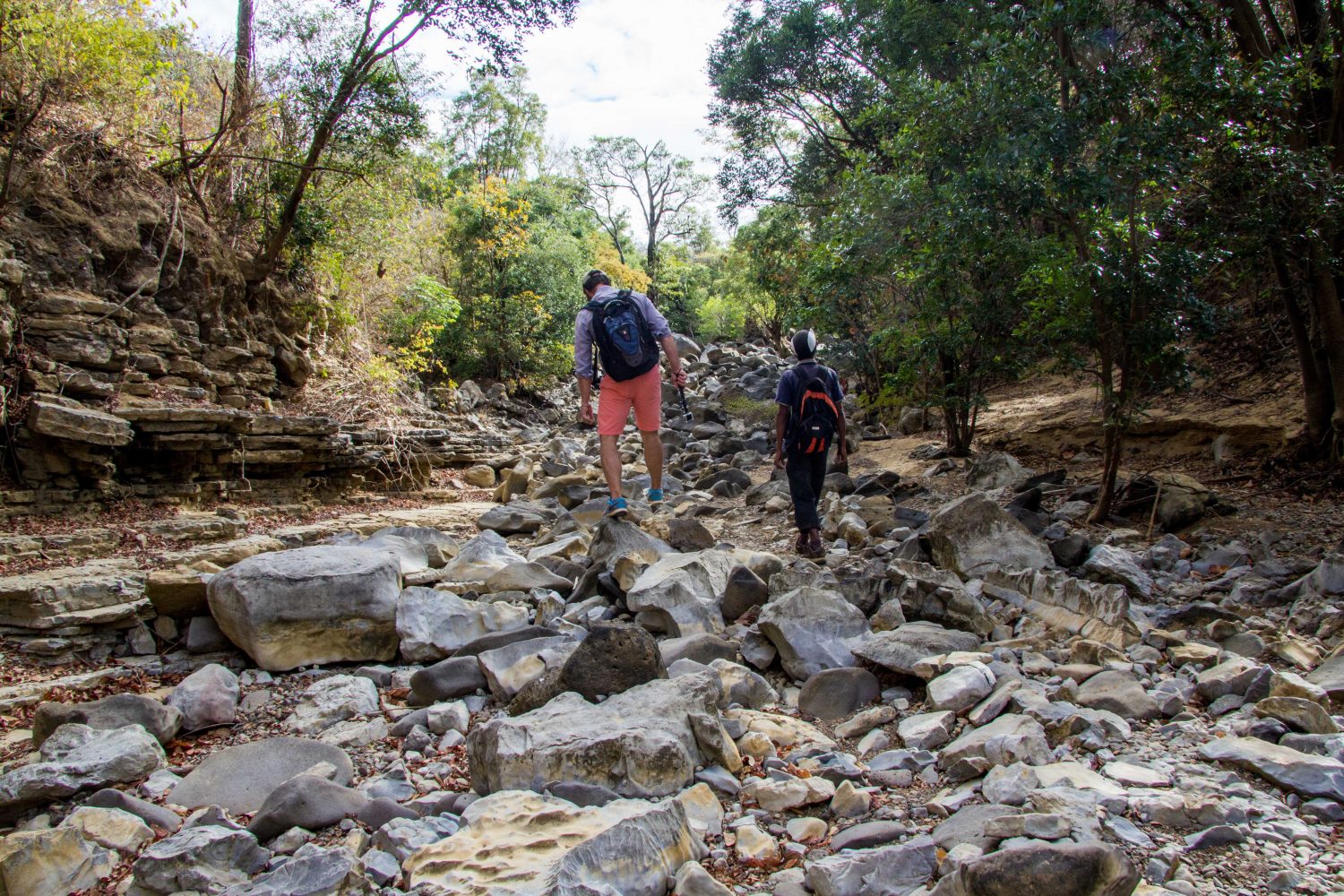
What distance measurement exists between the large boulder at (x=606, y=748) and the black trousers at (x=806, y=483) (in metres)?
2.94

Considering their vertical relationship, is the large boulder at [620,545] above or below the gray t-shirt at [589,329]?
below

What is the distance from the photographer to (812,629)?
3936 mm

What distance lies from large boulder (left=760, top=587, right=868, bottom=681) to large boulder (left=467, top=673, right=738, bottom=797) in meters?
0.91

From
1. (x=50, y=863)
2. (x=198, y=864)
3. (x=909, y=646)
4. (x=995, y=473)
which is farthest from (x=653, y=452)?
(x=50, y=863)

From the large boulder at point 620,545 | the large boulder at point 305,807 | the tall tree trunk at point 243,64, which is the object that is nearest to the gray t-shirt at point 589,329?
the large boulder at point 620,545

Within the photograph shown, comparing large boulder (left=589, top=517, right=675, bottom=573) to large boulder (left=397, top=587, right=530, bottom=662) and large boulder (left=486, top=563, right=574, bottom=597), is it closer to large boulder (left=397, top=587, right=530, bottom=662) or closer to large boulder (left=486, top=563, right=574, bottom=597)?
large boulder (left=486, top=563, right=574, bottom=597)

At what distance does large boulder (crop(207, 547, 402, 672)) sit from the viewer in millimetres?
4152

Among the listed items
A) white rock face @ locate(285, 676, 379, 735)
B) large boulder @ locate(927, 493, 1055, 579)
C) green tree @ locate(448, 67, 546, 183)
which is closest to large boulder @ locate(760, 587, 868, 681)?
large boulder @ locate(927, 493, 1055, 579)

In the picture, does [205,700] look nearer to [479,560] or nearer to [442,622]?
[442,622]

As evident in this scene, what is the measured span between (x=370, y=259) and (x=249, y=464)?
5722 mm

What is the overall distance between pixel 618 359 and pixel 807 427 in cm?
146

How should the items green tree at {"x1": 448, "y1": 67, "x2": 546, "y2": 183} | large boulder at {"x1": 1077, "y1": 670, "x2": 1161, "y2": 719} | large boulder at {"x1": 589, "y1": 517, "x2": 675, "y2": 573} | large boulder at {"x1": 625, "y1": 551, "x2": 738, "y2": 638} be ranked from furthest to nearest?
1. green tree at {"x1": 448, "y1": 67, "x2": 546, "y2": 183}
2. large boulder at {"x1": 589, "y1": 517, "x2": 675, "y2": 573}
3. large boulder at {"x1": 625, "y1": 551, "x2": 738, "y2": 638}
4. large boulder at {"x1": 1077, "y1": 670, "x2": 1161, "y2": 719}

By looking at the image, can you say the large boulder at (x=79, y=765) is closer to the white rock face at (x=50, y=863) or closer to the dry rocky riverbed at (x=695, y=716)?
the dry rocky riverbed at (x=695, y=716)

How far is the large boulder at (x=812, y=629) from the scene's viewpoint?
381cm
